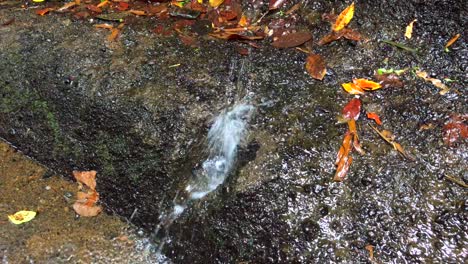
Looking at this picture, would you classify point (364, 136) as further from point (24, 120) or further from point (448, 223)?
point (24, 120)

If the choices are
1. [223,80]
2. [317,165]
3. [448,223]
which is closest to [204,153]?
[223,80]

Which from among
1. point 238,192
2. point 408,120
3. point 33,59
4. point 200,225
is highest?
point 33,59

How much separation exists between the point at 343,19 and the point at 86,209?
231 cm

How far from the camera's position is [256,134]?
2.77m

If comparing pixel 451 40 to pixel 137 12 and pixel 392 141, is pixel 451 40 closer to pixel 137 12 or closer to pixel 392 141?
pixel 392 141

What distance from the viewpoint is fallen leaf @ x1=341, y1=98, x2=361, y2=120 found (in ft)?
8.92

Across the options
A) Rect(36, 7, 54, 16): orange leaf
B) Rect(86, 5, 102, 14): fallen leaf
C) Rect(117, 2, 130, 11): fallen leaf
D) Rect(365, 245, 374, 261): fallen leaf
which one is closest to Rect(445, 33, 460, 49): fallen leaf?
Rect(365, 245, 374, 261): fallen leaf

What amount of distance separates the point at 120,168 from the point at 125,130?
28 cm

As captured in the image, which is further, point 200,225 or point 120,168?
point 120,168

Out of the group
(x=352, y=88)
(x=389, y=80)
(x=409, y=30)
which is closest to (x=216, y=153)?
(x=352, y=88)

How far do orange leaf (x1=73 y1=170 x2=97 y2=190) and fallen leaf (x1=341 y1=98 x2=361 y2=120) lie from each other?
1.84 m

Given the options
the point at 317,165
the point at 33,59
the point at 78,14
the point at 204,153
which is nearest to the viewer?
the point at 317,165

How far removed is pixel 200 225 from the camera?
2.71m

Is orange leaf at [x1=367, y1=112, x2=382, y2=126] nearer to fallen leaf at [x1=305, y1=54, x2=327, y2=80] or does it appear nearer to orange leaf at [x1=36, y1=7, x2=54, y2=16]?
fallen leaf at [x1=305, y1=54, x2=327, y2=80]
